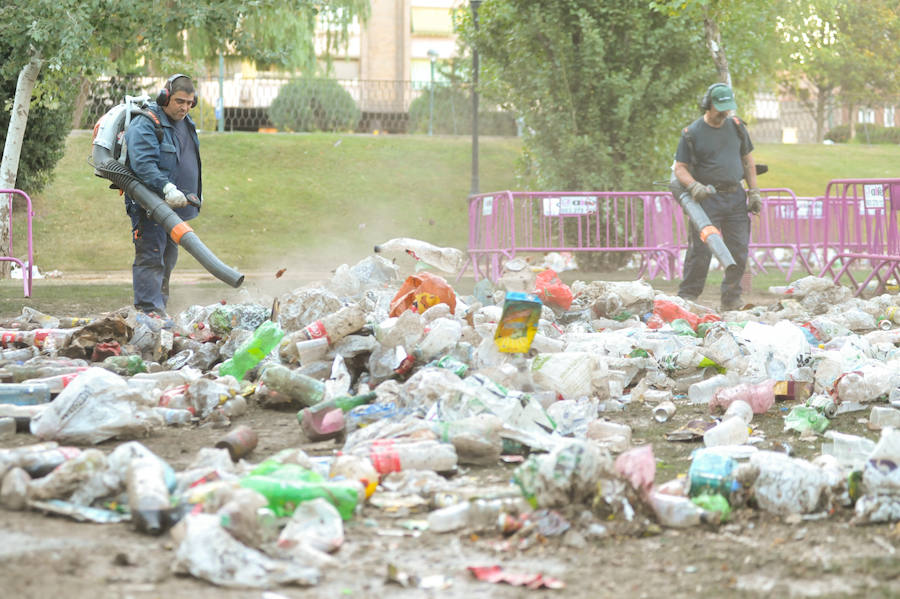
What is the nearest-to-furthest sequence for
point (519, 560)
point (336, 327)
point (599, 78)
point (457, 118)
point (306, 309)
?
point (519, 560) < point (336, 327) < point (306, 309) < point (599, 78) < point (457, 118)

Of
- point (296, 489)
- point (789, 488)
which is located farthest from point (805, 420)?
point (296, 489)

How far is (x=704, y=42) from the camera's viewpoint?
14109mm

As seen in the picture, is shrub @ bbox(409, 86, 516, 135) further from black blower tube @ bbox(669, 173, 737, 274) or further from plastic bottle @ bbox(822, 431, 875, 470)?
plastic bottle @ bbox(822, 431, 875, 470)

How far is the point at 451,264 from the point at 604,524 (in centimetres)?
554

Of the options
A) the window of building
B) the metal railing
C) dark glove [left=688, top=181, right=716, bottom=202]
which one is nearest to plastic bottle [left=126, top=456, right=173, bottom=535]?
dark glove [left=688, top=181, right=716, bottom=202]

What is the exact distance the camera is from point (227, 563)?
259 centimetres

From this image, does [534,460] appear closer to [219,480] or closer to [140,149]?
[219,480]

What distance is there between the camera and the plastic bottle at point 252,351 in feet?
17.6

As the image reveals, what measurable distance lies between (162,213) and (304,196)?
46.2ft

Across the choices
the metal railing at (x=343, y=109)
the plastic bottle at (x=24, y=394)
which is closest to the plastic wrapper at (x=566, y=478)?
the plastic bottle at (x=24, y=394)

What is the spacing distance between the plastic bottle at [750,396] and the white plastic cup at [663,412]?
0.19 m

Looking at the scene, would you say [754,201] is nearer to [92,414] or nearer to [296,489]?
[92,414]

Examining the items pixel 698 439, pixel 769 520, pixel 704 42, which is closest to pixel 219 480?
pixel 769 520

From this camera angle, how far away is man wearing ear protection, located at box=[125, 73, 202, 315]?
6.75 m
